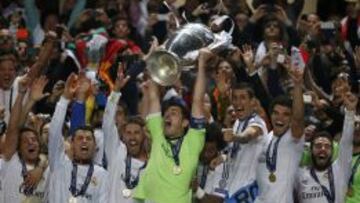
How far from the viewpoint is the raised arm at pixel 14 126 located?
1599 cm

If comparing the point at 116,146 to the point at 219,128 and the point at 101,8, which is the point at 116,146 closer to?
the point at 219,128

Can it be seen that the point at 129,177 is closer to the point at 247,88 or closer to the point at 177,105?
the point at 177,105

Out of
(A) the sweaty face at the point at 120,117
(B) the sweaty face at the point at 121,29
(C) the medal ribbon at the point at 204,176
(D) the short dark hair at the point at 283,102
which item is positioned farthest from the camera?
(B) the sweaty face at the point at 121,29

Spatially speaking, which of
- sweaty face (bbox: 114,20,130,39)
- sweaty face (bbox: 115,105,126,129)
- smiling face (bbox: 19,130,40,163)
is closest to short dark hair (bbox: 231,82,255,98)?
sweaty face (bbox: 115,105,126,129)

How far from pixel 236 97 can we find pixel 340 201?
143 cm

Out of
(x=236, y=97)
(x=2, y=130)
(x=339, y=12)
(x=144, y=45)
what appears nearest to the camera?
(x=236, y=97)

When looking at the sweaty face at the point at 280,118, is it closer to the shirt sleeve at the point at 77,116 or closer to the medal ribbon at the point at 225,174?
the medal ribbon at the point at 225,174

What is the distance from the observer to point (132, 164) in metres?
16.0

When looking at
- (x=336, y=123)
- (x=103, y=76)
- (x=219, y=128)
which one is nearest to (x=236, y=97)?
(x=219, y=128)

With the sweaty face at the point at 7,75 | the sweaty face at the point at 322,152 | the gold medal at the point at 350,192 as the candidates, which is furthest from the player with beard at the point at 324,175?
the sweaty face at the point at 7,75

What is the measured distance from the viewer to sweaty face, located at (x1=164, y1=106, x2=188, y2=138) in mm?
14805

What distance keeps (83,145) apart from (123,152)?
1.56 feet

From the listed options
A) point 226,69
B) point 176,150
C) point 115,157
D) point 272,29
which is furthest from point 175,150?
point 272,29

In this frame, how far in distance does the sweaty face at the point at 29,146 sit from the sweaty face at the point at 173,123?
1.76 m
